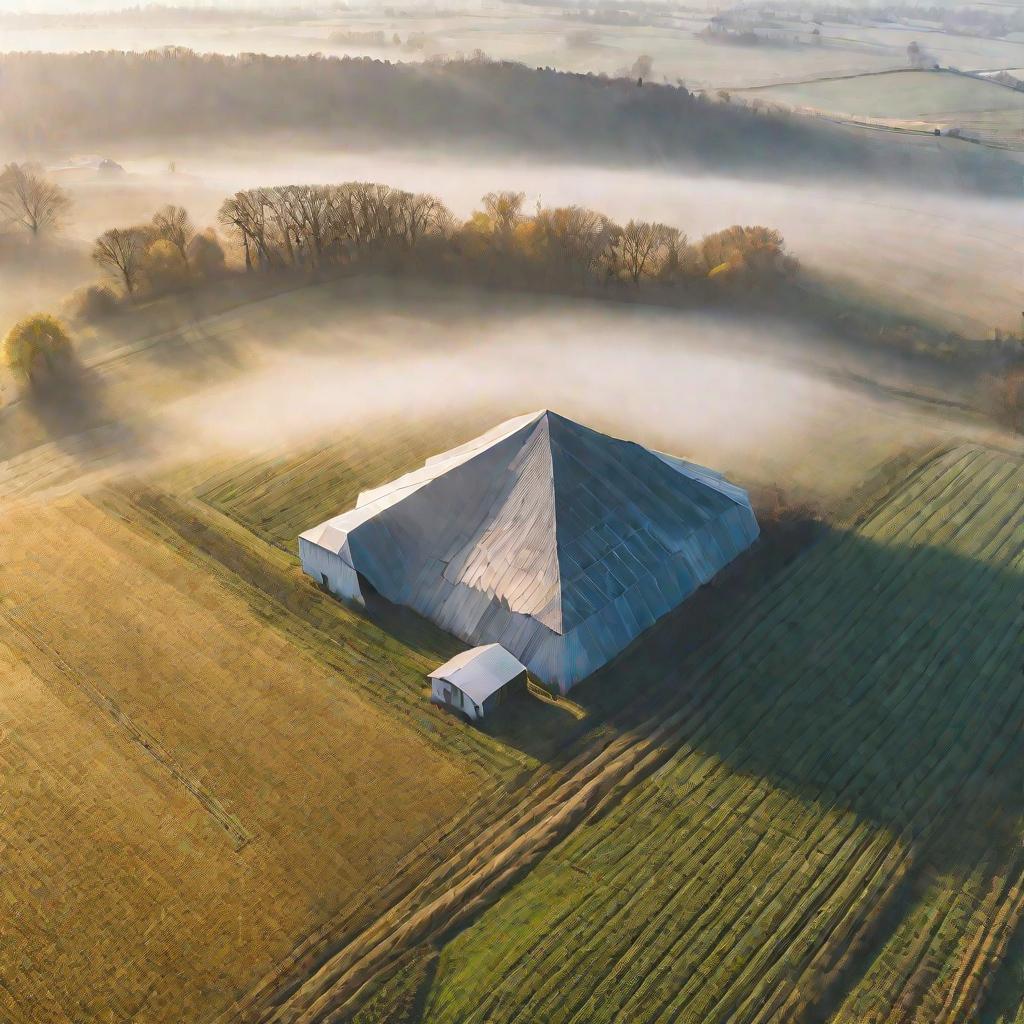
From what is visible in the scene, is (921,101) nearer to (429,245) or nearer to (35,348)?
(429,245)

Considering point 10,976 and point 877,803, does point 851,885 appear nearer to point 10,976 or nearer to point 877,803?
point 877,803

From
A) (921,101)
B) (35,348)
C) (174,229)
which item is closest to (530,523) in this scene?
(35,348)

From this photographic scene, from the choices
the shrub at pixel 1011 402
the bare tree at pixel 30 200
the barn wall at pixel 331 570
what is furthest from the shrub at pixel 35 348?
the shrub at pixel 1011 402

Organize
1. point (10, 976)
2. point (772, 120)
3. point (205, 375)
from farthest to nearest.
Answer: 1. point (772, 120)
2. point (205, 375)
3. point (10, 976)

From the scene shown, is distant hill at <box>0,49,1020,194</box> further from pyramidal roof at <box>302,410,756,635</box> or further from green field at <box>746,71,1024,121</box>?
pyramidal roof at <box>302,410,756,635</box>

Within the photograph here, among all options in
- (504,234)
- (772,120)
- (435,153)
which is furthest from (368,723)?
(772,120)

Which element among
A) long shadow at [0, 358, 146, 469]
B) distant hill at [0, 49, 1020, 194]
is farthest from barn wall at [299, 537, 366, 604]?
distant hill at [0, 49, 1020, 194]

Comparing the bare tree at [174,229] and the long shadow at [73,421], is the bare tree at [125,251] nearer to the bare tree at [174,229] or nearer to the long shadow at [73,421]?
the bare tree at [174,229]
